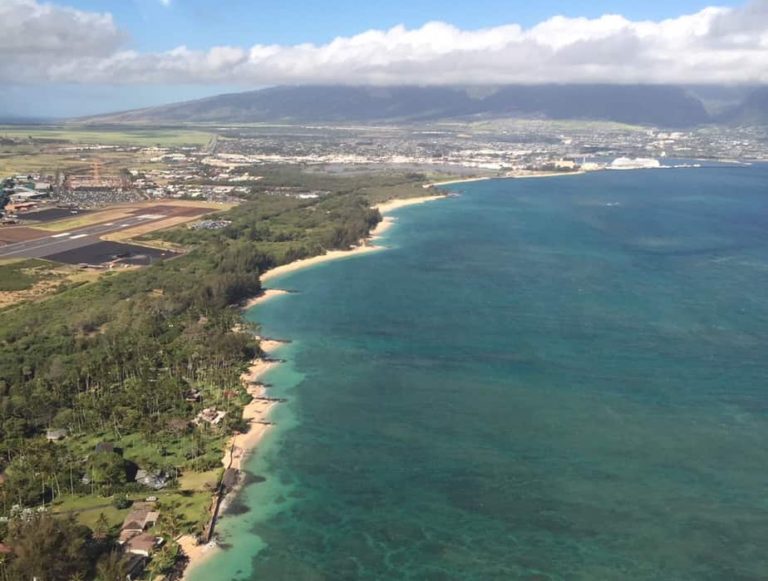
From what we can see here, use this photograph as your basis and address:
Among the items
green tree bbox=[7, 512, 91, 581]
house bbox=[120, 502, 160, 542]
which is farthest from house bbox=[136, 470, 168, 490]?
green tree bbox=[7, 512, 91, 581]

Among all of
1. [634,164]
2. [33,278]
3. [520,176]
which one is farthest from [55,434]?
[634,164]

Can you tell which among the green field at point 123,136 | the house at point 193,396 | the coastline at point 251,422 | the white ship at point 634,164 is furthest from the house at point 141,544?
the green field at point 123,136

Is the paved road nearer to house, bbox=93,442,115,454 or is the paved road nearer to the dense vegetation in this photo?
the dense vegetation

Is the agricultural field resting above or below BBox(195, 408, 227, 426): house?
above

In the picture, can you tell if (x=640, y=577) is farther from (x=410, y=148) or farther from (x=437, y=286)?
(x=410, y=148)

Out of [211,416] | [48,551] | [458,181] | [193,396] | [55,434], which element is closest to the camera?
[48,551]

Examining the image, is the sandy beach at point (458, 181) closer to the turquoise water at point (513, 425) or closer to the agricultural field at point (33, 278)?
the turquoise water at point (513, 425)

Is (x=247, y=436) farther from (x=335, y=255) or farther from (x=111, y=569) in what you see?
(x=335, y=255)
